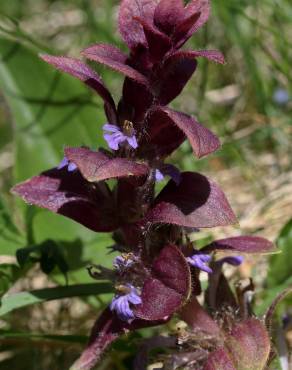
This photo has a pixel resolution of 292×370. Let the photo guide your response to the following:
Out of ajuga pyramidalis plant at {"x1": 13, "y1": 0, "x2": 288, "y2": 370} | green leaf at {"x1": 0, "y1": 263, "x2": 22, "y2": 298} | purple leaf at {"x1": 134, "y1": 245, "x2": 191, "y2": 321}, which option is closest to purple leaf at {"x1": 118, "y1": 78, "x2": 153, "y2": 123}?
ajuga pyramidalis plant at {"x1": 13, "y1": 0, "x2": 288, "y2": 370}

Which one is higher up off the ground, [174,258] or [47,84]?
[47,84]

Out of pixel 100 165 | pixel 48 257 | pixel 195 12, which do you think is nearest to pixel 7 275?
pixel 48 257

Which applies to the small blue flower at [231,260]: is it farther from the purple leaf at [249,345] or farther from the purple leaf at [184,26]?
the purple leaf at [184,26]

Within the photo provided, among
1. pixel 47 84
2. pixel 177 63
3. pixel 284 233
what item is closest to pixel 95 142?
pixel 47 84

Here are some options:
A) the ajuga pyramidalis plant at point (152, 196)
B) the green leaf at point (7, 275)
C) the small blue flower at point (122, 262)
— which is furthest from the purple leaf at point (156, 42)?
the green leaf at point (7, 275)

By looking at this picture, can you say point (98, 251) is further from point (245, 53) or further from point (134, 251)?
point (245, 53)

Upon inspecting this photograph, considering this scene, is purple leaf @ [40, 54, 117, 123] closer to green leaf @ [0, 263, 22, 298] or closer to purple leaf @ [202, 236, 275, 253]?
purple leaf @ [202, 236, 275, 253]
